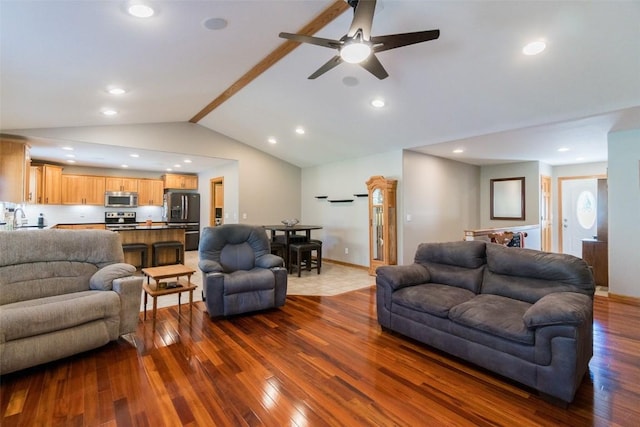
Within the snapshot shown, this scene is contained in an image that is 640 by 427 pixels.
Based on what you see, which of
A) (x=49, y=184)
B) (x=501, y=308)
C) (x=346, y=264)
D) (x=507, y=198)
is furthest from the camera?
(x=507, y=198)

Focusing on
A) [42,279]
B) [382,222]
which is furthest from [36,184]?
[382,222]

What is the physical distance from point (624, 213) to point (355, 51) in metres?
4.63

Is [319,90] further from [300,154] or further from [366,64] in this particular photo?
[300,154]

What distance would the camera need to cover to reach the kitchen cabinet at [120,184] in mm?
8062

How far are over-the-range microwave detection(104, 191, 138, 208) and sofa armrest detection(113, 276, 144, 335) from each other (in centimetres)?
644

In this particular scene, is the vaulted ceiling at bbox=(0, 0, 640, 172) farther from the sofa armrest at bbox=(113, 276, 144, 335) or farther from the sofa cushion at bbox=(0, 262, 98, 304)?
the sofa armrest at bbox=(113, 276, 144, 335)

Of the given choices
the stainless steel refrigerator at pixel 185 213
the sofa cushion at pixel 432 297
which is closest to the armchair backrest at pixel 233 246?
the sofa cushion at pixel 432 297

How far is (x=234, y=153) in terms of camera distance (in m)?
6.85

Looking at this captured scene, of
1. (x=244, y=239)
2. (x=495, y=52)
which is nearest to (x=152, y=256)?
(x=244, y=239)

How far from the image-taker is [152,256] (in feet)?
20.7

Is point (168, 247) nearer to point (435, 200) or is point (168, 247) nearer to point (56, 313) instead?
point (56, 313)

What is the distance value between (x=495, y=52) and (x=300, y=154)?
460 cm

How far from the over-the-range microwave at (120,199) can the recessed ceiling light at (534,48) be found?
904 cm

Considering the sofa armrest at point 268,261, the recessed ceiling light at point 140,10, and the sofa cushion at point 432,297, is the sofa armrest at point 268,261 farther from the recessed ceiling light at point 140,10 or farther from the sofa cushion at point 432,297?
the recessed ceiling light at point 140,10
